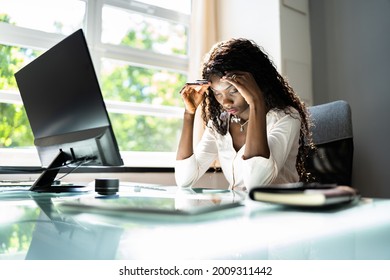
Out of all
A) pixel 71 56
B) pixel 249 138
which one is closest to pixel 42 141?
pixel 71 56

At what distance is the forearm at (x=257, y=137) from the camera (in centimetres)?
110

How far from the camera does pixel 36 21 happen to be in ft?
7.48

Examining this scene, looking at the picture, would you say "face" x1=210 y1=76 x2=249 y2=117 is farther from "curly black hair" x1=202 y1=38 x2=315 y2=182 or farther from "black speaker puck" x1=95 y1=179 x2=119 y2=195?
"black speaker puck" x1=95 y1=179 x2=119 y2=195

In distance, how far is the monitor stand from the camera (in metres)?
1.01

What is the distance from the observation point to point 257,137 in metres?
1.11

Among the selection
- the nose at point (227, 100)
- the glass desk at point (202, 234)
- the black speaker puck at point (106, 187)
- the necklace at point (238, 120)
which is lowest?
the black speaker puck at point (106, 187)

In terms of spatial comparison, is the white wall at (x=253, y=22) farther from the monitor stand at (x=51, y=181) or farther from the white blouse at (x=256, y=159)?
the monitor stand at (x=51, y=181)

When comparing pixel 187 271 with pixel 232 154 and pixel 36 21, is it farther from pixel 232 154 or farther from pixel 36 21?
pixel 36 21

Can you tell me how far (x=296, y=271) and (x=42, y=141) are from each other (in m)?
1.04

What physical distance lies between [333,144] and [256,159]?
0.55 metres

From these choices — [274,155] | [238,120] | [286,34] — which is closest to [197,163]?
[238,120]

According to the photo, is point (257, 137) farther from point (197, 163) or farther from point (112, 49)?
point (112, 49)

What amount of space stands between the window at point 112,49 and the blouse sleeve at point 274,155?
38.2 inches

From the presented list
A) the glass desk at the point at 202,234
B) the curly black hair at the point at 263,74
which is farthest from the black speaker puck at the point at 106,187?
the curly black hair at the point at 263,74
